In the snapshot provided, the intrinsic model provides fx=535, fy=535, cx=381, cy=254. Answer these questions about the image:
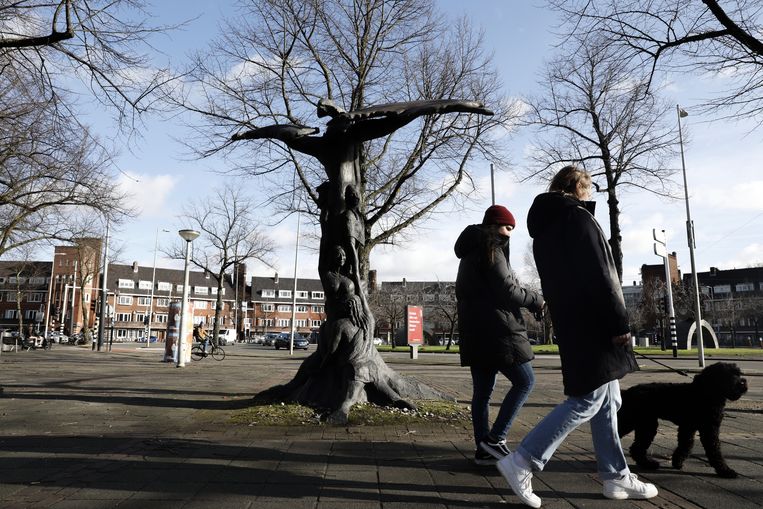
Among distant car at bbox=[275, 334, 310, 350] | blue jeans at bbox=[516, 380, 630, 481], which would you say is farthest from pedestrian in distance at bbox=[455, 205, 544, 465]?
distant car at bbox=[275, 334, 310, 350]

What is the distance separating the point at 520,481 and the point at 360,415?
3521 millimetres

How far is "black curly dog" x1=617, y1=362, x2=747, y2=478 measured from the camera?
3594 millimetres

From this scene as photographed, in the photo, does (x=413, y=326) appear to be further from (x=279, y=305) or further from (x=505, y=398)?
(x=279, y=305)

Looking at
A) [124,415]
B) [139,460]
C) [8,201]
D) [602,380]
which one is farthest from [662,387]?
[8,201]

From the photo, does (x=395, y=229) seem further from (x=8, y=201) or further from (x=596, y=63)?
(x=8, y=201)

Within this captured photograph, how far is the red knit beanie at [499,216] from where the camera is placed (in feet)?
13.6

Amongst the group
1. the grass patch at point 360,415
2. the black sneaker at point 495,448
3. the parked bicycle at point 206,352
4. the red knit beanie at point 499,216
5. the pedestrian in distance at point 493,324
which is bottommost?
the parked bicycle at point 206,352

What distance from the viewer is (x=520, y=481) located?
3012 millimetres

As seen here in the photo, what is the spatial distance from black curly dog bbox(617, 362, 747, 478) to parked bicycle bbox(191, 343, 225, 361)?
22.9 metres

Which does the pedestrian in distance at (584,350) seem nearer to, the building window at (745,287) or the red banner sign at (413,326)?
the red banner sign at (413,326)

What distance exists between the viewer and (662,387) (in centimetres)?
393

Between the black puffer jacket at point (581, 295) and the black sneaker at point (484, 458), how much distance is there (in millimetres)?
981

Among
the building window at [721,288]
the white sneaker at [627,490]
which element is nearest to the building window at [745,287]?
the building window at [721,288]

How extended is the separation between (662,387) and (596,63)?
24.8ft
